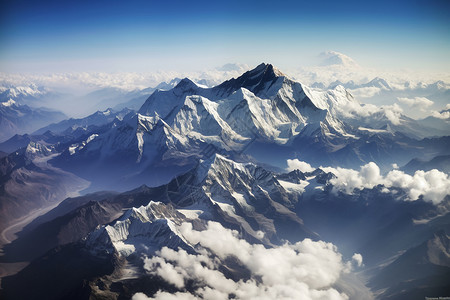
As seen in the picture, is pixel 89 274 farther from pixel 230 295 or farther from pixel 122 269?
pixel 230 295

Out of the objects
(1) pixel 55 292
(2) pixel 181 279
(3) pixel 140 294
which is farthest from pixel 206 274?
(1) pixel 55 292

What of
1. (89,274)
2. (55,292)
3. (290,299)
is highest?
(290,299)

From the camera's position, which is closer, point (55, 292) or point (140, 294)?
point (140, 294)

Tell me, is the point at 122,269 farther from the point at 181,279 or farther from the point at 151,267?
the point at 181,279

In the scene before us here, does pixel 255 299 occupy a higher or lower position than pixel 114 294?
higher

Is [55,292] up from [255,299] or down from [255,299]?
down

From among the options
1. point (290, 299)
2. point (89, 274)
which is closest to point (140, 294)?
point (89, 274)

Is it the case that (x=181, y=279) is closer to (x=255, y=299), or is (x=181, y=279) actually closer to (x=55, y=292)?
(x=255, y=299)

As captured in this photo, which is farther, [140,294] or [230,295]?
[230,295]
